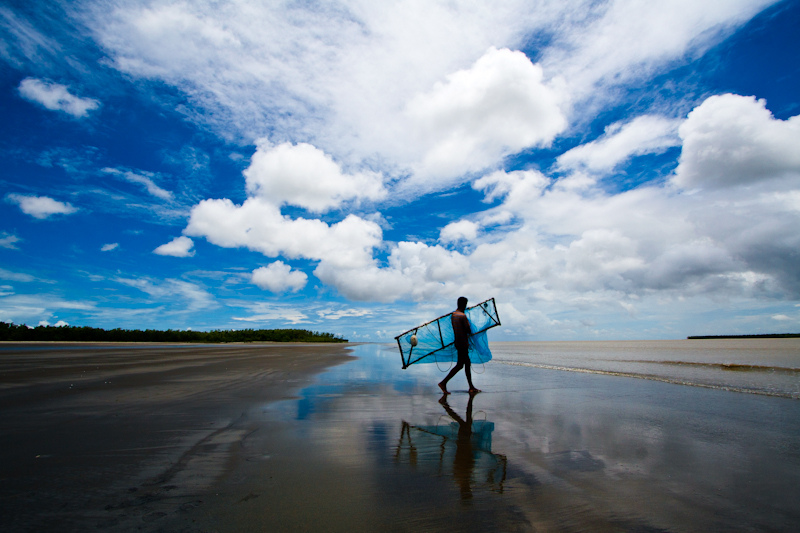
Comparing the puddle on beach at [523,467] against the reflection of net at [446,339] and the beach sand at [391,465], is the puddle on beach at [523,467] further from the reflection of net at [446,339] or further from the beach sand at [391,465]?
the reflection of net at [446,339]

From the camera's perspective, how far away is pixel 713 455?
4566mm

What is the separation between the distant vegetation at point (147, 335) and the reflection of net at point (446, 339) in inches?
2271

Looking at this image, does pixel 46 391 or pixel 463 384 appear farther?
pixel 463 384

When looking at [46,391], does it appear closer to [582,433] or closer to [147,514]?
[147,514]

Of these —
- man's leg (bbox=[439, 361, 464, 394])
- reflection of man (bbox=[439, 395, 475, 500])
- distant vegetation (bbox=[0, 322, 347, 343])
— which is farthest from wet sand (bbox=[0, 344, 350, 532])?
distant vegetation (bbox=[0, 322, 347, 343])

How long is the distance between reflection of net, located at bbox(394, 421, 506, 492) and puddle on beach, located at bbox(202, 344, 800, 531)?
→ 1.0 inches

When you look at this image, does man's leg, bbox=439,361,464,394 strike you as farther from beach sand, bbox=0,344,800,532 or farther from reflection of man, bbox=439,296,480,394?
beach sand, bbox=0,344,800,532

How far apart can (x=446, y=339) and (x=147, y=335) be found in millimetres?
64049

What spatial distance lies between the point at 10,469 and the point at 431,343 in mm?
10341

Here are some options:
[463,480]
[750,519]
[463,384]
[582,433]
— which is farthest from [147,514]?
[463,384]

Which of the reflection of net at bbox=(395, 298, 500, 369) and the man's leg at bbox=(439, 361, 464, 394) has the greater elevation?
the reflection of net at bbox=(395, 298, 500, 369)

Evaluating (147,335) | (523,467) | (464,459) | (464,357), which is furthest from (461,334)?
(147,335)

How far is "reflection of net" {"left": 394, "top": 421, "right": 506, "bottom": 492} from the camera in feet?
12.5

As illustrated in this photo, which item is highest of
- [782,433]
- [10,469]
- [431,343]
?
[431,343]
